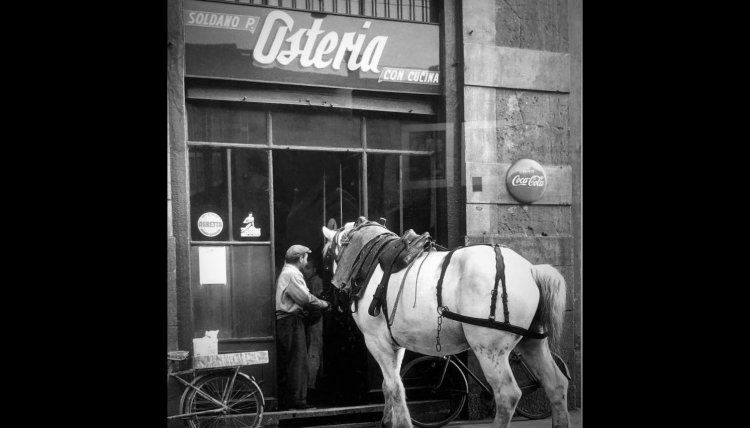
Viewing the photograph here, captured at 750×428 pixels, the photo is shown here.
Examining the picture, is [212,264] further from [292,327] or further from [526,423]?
[526,423]

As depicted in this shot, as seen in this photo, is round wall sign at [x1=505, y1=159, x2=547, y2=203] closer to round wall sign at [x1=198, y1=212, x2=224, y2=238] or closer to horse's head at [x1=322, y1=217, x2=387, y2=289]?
horse's head at [x1=322, y1=217, x2=387, y2=289]

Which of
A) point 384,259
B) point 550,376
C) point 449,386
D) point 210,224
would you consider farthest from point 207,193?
point 550,376

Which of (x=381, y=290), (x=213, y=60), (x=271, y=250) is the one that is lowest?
(x=381, y=290)

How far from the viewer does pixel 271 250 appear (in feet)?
17.7

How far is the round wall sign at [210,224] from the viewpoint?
5.22 meters

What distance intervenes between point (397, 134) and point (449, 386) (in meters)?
2.27

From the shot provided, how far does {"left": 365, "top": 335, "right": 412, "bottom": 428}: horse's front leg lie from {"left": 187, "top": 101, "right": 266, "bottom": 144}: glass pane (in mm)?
1999

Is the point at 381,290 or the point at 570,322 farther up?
the point at 381,290

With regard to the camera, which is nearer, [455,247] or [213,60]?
[213,60]
